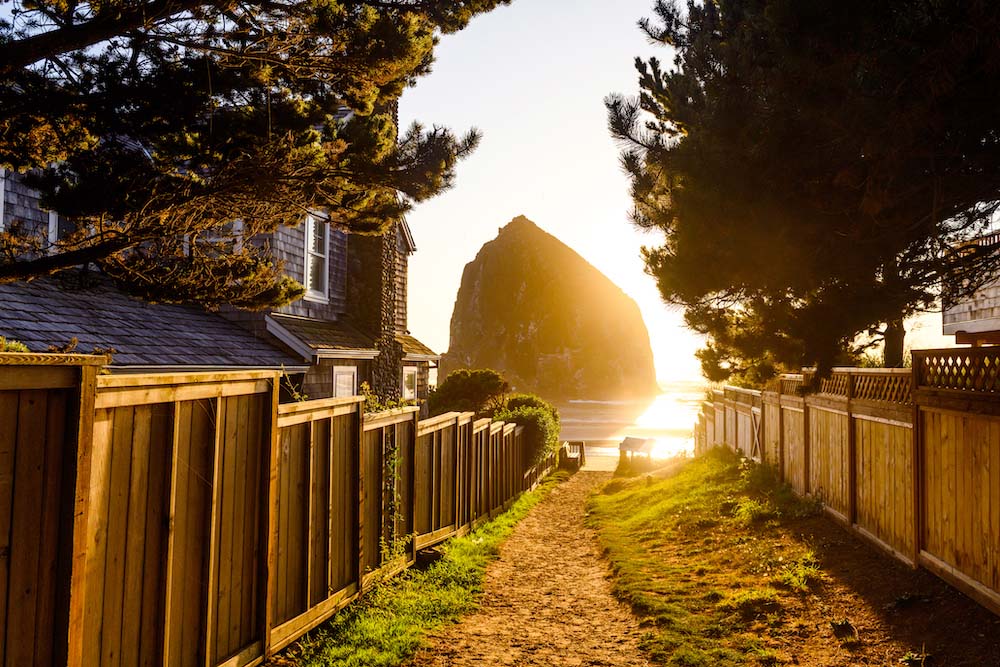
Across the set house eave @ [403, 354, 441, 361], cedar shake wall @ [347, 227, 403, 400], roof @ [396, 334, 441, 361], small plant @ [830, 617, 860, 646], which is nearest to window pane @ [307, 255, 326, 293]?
cedar shake wall @ [347, 227, 403, 400]

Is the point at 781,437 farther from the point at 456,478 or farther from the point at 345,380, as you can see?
the point at 345,380

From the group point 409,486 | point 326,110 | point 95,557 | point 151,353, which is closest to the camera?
point 95,557

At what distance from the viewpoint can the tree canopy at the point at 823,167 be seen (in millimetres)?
4680

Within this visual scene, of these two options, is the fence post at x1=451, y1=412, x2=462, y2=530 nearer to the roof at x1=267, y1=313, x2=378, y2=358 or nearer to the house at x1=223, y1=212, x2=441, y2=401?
the house at x1=223, y1=212, x2=441, y2=401

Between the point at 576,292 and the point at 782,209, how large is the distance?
430 ft

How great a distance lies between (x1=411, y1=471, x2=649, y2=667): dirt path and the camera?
5.69 metres

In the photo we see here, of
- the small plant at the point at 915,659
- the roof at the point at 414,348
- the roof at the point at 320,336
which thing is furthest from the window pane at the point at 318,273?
the small plant at the point at 915,659

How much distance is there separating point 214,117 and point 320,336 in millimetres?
9553

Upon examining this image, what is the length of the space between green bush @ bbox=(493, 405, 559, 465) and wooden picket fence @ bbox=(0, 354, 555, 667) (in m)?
11.0

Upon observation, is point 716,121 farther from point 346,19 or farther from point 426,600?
point 426,600

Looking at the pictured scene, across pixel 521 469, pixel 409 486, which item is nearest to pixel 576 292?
pixel 521 469

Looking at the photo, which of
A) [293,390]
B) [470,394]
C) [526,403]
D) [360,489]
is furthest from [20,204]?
[526,403]

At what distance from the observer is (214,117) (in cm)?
643

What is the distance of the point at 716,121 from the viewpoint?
227 inches
